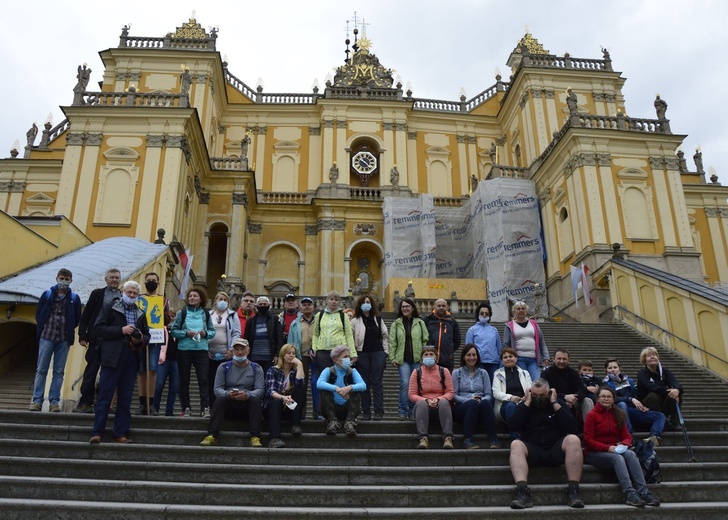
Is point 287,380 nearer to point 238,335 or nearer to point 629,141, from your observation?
point 238,335

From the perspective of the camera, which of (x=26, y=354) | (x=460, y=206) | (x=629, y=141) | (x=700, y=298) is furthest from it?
(x=460, y=206)

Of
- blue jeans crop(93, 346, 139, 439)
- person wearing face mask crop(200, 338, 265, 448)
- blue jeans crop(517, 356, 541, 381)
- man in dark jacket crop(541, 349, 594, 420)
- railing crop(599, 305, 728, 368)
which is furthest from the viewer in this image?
railing crop(599, 305, 728, 368)

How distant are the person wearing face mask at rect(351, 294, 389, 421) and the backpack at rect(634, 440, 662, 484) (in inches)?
123

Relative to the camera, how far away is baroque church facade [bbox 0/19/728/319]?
65.6ft

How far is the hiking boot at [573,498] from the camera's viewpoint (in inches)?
202

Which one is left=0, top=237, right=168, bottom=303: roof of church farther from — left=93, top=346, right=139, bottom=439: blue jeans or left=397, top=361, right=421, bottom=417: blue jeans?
left=397, top=361, right=421, bottom=417: blue jeans

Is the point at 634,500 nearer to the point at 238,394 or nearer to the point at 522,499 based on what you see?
the point at 522,499

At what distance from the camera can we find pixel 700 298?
1378 centimetres

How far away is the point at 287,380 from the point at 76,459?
2.24 metres

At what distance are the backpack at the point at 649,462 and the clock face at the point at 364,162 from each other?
24.0 metres

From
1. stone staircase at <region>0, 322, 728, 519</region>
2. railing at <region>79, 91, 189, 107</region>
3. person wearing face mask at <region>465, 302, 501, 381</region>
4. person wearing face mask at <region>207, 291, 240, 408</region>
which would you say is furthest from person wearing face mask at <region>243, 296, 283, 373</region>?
railing at <region>79, 91, 189, 107</region>

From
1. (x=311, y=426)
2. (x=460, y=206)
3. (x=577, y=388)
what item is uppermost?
(x=460, y=206)

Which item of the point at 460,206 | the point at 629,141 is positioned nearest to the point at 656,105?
the point at 629,141

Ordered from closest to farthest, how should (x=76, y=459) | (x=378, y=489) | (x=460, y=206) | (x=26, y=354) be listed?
1. (x=378, y=489)
2. (x=76, y=459)
3. (x=26, y=354)
4. (x=460, y=206)
